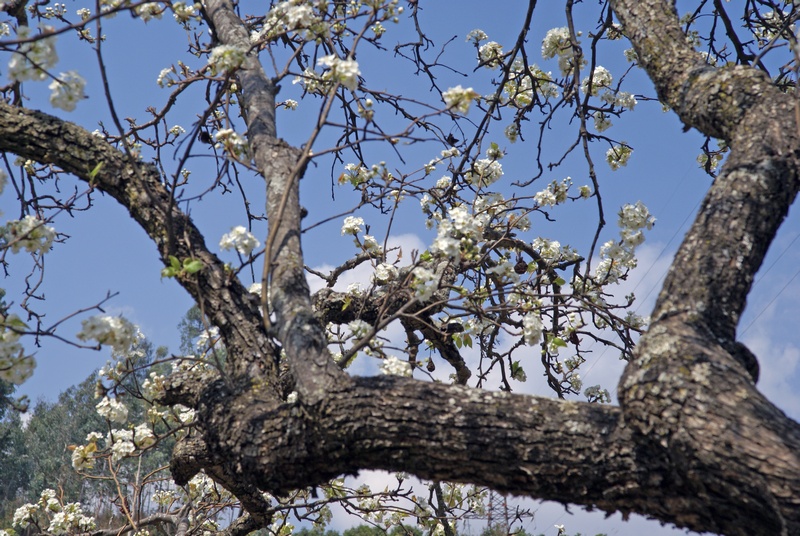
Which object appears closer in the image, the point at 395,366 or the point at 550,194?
the point at 395,366

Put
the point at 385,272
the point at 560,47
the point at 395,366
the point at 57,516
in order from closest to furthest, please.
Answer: the point at 395,366, the point at 385,272, the point at 560,47, the point at 57,516

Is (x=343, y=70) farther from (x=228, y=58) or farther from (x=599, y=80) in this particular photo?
(x=599, y=80)

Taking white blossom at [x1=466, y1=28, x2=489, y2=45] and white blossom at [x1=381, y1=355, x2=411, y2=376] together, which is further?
white blossom at [x1=466, y1=28, x2=489, y2=45]

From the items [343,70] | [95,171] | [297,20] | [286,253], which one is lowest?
[286,253]

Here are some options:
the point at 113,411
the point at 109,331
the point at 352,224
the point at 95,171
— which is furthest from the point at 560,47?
the point at 113,411

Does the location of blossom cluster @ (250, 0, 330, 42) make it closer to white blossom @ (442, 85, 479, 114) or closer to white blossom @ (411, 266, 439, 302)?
white blossom @ (442, 85, 479, 114)

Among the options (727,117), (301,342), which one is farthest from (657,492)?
(727,117)

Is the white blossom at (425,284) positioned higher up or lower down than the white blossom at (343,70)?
lower down

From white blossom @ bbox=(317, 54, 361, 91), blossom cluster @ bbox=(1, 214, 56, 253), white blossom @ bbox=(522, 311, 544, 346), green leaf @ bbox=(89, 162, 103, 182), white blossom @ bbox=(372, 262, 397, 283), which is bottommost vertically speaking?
white blossom @ bbox=(522, 311, 544, 346)

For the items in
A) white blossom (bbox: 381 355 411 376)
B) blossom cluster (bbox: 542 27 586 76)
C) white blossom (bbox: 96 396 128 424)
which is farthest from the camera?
blossom cluster (bbox: 542 27 586 76)

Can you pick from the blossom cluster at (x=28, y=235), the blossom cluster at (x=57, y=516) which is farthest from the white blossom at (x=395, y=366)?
the blossom cluster at (x=57, y=516)

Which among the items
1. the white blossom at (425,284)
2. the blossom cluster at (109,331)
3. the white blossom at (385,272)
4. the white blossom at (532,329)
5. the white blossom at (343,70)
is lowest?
the blossom cluster at (109,331)

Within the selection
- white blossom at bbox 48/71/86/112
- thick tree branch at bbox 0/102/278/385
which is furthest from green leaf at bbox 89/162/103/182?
white blossom at bbox 48/71/86/112

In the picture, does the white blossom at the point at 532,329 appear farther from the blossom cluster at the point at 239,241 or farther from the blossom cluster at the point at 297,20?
the blossom cluster at the point at 297,20
